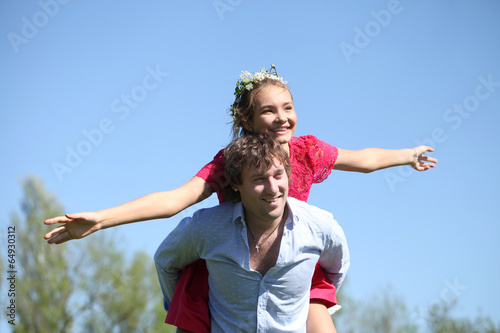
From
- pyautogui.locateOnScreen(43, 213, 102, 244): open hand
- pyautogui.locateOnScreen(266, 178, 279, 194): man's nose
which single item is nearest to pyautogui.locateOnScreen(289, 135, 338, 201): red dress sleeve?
pyautogui.locateOnScreen(266, 178, 279, 194): man's nose

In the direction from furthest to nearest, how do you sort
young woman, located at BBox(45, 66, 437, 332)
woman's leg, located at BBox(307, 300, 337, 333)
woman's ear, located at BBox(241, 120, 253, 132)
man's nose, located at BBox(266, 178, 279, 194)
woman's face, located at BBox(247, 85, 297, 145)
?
woman's ear, located at BBox(241, 120, 253, 132) < woman's face, located at BBox(247, 85, 297, 145) < woman's leg, located at BBox(307, 300, 337, 333) < man's nose, located at BBox(266, 178, 279, 194) < young woman, located at BBox(45, 66, 437, 332)

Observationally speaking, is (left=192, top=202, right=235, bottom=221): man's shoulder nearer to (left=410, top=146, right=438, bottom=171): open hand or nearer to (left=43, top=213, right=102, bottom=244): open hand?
(left=43, top=213, right=102, bottom=244): open hand

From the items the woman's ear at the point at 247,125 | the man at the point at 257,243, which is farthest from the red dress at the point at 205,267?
the woman's ear at the point at 247,125

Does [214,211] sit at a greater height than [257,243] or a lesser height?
greater

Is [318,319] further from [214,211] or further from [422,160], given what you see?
[422,160]

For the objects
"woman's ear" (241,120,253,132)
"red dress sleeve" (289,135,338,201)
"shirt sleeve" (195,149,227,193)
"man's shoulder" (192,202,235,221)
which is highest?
"woman's ear" (241,120,253,132)

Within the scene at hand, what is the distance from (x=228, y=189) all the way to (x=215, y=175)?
15 cm

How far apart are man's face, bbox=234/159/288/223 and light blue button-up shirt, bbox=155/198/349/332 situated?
12 cm

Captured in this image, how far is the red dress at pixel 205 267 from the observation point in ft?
13.5

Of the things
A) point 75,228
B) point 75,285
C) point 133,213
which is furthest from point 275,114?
point 75,285

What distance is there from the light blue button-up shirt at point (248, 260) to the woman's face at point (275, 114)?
0.79 metres

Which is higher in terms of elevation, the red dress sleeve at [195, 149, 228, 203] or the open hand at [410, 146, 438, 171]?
the open hand at [410, 146, 438, 171]

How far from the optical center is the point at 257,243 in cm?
402

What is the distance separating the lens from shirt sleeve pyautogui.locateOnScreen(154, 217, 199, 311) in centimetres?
396
